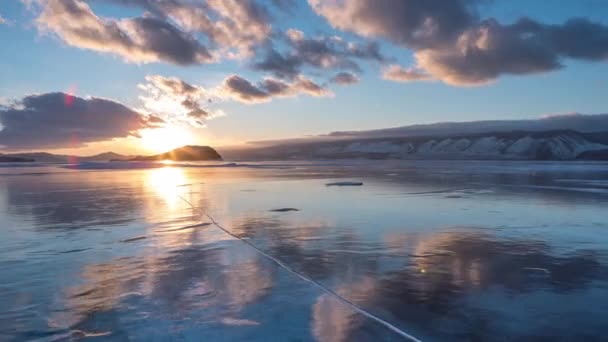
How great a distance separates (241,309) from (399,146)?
200475 millimetres

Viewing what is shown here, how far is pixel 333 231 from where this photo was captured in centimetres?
1043

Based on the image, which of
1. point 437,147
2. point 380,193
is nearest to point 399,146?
point 437,147

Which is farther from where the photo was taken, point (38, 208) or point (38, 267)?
point (38, 208)

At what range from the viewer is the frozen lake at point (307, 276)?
4.73 meters

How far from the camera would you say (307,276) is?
6.64m

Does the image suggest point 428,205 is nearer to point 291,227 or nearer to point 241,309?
point 291,227

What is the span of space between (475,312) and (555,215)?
31.7 feet

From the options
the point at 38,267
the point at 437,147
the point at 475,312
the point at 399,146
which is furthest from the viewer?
the point at 399,146

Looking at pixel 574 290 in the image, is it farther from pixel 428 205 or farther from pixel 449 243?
pixel 428 205

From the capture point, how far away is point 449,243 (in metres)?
9.01

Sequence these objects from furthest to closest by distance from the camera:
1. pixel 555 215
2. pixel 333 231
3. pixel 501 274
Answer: pixel 555 215 → pixel 333 231 → pixel 501 274

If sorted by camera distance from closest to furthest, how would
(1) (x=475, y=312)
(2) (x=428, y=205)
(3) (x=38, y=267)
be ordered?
(1) (x=475, y=312) < (3) (x=38, y=267) < (2) (x=428, y=205)

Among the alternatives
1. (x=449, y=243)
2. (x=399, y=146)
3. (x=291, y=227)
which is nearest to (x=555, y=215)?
(x=449, y=243)

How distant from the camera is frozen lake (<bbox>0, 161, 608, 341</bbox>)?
4.73 metres
